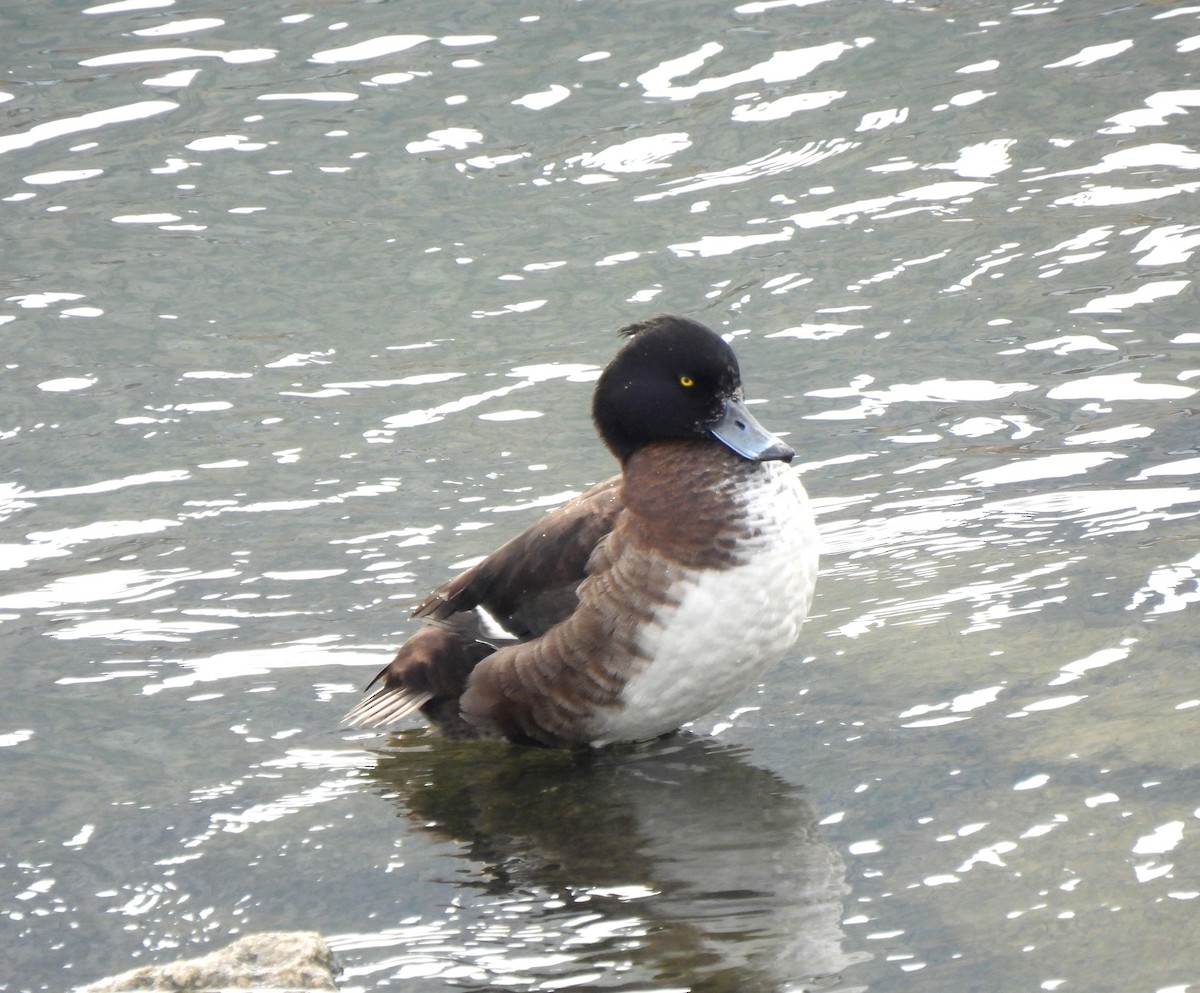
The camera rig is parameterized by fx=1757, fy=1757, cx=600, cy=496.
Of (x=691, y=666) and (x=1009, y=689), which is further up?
(x=691, y=666)

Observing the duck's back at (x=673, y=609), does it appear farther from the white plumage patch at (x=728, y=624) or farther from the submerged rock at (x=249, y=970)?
the submerged rock at (x=249, y=970)

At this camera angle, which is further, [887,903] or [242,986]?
[887,903]

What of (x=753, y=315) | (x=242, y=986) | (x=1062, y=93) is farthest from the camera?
(x=1062, y=93)

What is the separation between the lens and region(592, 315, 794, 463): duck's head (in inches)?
197

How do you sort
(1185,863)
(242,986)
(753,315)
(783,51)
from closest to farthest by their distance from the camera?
(242,986) < (1185,863) < (753,315) < (783,51)

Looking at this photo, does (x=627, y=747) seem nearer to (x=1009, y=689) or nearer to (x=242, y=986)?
(x=1009, y=689)

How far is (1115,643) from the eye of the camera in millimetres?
5133

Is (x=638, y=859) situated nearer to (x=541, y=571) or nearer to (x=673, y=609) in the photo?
(x=673, y=609)

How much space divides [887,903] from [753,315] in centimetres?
457

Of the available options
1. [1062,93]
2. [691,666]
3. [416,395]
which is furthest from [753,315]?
[691,666]

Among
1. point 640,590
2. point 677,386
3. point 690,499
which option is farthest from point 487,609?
point 677,386

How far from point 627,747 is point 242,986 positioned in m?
1.83

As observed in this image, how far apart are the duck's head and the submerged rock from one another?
191cm

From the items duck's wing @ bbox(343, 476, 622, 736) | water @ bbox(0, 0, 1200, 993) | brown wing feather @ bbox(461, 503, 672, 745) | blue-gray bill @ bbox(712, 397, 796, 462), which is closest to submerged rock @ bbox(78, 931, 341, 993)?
water @ bbox(0, 0, 1200, 993)
